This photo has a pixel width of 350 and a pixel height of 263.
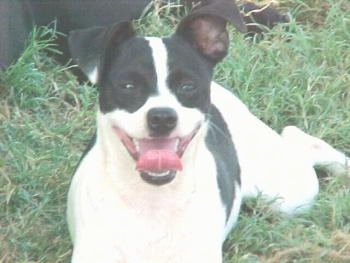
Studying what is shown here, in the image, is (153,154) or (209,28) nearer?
(153,154)

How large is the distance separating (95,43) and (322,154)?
1.93 m

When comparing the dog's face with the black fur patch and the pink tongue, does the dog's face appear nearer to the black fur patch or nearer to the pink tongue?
the pink tongue

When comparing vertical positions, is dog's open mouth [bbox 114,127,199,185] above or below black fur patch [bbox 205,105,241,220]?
above

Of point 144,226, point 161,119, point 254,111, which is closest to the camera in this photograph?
point 161,119

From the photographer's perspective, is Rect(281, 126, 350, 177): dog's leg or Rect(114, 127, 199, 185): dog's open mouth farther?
Rect(281, 126, 350, 177): dog's leg

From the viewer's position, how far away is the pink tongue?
4.78 m

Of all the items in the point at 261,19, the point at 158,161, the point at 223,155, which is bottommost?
the point at 261,19

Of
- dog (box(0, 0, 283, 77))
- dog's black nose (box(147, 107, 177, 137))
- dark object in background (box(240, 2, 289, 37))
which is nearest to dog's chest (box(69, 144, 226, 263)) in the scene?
dog's black nose (box(147, 107, 177, 137))

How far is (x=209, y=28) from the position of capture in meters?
5.14

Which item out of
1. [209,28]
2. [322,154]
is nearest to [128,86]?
[209,28]

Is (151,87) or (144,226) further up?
(151,87)

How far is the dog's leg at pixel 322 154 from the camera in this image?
645cm

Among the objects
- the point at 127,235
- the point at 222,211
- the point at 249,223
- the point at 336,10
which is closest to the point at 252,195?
the point at 249,223

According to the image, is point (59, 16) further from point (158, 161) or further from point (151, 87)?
point (158, 161)
